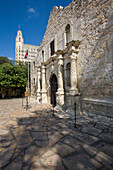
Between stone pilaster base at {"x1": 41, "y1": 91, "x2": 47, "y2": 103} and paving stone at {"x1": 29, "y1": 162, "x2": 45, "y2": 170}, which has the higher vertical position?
stone pilaster base at {"x1": 41, "y1": 91, "x2": 47, "y2": 103}

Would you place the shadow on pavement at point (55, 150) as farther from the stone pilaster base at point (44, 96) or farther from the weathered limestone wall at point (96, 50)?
the stone pilaster base at point (44, 96)

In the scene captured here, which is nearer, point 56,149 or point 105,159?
point 105,159

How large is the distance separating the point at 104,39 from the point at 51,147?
4522mm

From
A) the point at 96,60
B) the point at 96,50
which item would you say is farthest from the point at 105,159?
the point at 96,50

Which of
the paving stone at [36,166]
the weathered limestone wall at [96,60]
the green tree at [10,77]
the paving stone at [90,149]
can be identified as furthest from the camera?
the green tree at [10,77]

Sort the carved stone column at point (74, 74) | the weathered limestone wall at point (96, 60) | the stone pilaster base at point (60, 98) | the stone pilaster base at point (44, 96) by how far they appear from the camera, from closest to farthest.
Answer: the weathered limestone wall at point (96, 60) → the carved stone column at point (74, 74) → the stone pilaster base at point (60, 98) → the stone pilaster base at point (44, 96)

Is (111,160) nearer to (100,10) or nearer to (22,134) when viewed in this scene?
(22,134)

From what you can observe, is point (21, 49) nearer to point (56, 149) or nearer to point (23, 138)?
point (23, 138)

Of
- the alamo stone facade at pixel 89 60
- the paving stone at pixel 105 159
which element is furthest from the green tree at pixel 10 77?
the paving stone at pixel 105 159

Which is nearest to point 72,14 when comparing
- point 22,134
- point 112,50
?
point 112,50

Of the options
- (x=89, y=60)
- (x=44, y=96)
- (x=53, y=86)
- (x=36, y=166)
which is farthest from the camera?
(x=44, y=96)

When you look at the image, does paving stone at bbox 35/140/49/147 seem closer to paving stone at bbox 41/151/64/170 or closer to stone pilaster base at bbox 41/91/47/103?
paving stone at bbox 41/151/64/170

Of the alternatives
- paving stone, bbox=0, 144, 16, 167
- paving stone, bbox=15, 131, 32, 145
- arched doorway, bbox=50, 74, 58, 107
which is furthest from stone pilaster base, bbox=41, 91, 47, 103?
paving stone, bbox=0, 144, 16, 167

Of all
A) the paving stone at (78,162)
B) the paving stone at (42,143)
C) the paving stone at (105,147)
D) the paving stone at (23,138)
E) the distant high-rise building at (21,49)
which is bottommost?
the paving stone at (23,138)
